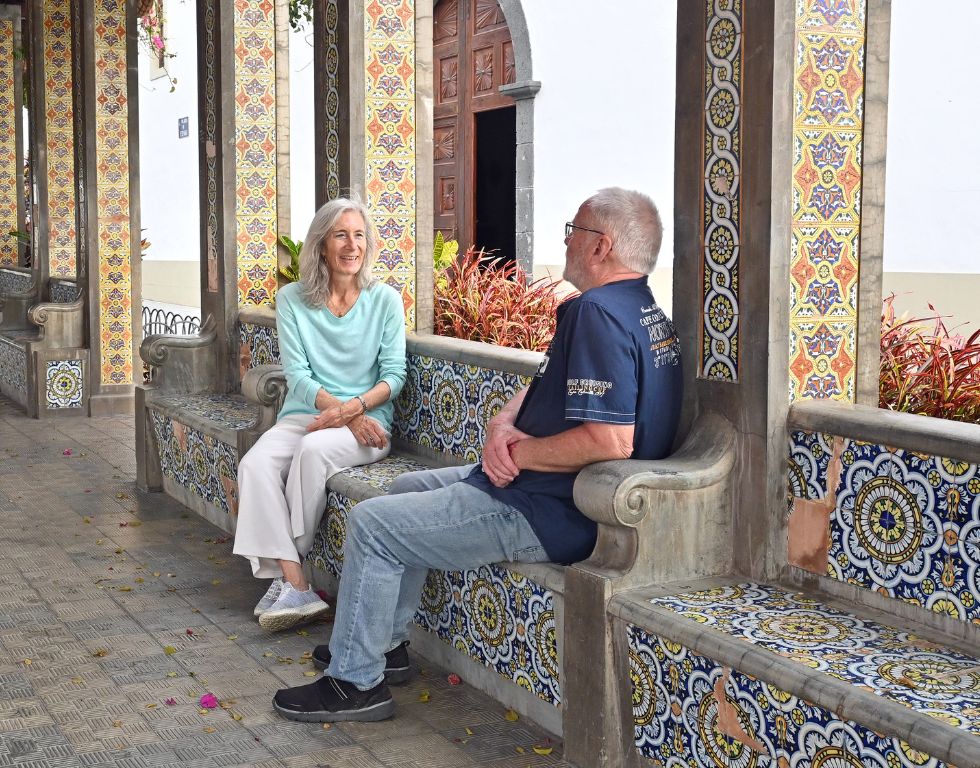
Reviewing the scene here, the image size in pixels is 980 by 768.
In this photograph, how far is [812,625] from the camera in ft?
9.36

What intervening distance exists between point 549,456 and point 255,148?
3959 millimetres

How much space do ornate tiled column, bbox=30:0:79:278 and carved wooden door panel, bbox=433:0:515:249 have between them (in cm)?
288

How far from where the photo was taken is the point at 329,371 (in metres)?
4.70

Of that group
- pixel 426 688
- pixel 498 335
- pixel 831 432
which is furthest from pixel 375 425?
pixel 831 432

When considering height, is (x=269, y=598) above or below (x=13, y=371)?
below

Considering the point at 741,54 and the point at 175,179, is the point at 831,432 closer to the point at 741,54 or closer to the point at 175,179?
the point at 741,54

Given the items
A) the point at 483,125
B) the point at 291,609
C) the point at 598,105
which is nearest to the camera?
the point at 291,609

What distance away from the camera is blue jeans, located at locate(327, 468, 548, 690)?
3.38 meters

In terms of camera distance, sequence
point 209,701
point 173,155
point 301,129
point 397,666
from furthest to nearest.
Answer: point 173,155 → point 301,129 → point 397,666 → point 209,701

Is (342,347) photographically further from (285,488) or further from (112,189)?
(112,189)

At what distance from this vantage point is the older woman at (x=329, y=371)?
175 inches

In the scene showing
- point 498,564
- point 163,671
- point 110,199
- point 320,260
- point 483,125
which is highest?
point 483,125

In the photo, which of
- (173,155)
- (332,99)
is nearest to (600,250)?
(332,99)

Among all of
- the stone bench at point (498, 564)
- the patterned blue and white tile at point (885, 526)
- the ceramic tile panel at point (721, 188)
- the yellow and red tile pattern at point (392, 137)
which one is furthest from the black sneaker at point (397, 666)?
the yellow and red tile pattern at point (392, 137)
